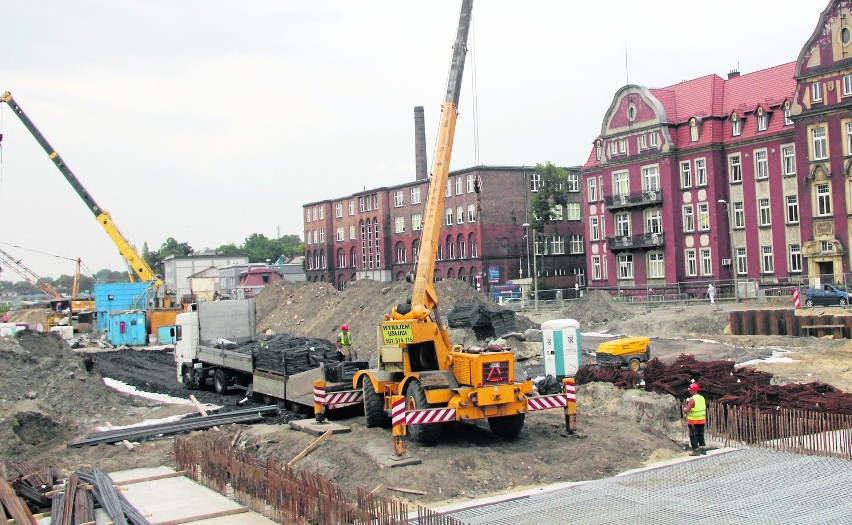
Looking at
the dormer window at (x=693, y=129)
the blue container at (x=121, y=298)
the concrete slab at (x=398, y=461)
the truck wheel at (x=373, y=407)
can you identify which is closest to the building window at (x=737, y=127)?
the dormer window at (x=693, y=129)

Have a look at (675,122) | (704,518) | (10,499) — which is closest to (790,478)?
(704,518)

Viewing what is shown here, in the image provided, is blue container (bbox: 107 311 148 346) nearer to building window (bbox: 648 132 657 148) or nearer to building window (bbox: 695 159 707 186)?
building window (bbox: 648 132 657 148)

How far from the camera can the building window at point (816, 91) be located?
4916cm

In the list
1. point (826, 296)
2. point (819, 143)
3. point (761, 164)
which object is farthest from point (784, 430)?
point (761, 164)

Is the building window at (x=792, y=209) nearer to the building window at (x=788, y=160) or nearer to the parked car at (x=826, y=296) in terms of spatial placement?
the building window at (x=788, y=160)

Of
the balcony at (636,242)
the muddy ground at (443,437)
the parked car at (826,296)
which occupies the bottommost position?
the muddy ground at (443,437)

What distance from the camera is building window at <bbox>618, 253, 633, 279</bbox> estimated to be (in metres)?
61.9

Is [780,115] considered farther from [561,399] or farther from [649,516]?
[649,516]

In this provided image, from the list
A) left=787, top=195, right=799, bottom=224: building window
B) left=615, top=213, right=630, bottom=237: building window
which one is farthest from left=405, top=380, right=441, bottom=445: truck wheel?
left=615, top=213, right=630, bottom=237: building window

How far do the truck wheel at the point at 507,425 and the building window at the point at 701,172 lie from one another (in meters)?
42.7

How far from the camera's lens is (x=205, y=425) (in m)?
21.7

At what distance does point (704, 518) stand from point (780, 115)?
4601 cm

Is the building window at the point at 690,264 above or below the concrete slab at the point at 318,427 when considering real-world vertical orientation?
above

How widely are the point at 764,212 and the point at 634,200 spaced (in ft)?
31.3
